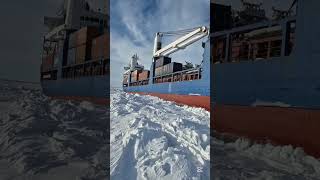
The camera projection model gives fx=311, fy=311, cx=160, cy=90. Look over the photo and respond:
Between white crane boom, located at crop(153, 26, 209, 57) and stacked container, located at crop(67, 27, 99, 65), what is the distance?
258 inches

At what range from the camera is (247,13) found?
205 inches

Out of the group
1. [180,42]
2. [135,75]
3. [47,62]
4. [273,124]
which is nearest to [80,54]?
[47,62]

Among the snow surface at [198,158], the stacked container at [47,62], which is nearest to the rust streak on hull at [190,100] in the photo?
the snow surface at [198,158]

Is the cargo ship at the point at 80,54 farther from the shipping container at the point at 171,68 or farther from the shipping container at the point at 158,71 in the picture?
the shipping container at the point at 158,71

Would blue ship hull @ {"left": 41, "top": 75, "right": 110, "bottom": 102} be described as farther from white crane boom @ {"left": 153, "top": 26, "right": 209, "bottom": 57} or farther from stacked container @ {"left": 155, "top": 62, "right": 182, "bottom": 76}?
stacked container @ {"left": 155, "top": 62, "right": 182, "bottom": 76}

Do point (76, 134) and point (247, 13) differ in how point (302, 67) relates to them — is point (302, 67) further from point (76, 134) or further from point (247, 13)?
point (76, 134)

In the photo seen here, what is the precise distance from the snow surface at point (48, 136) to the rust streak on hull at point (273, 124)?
201 centimetres

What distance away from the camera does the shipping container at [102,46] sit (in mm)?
3408

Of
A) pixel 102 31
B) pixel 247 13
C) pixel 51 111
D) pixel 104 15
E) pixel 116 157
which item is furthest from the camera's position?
pixel 247 13

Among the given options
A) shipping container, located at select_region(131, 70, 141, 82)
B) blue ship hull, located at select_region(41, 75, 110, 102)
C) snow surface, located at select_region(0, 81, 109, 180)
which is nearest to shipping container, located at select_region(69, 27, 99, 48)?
blue ship hull, located at select_region(41, 75, 110, 102)

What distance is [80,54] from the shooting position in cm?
355

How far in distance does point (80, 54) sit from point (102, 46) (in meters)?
0.29

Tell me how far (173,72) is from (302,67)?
7.34m

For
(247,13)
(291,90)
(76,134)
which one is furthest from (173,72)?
(76,134)
